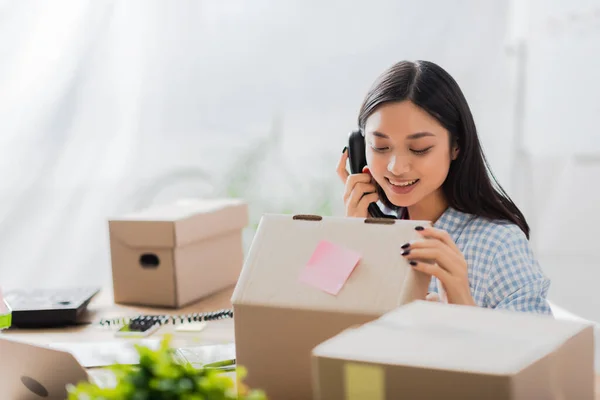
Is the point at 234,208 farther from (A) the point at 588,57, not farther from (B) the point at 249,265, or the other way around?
(A) the point at 588,57

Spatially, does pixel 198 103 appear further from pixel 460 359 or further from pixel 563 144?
pixel 460 359

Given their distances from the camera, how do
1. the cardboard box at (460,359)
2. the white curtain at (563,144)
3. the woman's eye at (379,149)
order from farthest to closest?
the white curtain at (563,144) < the woman's eye at (379,149) < the cardboard box at (460,359)

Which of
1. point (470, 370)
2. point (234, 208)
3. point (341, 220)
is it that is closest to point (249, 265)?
point (341, 220)

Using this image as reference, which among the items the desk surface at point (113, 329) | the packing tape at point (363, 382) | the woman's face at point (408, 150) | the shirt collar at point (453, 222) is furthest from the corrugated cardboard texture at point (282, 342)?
the shirt collar at point (453, 222)

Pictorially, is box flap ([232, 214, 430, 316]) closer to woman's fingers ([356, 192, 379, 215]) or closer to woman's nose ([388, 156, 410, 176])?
woman's nose ([388, 156, 410, 176])

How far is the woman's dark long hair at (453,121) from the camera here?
145cm

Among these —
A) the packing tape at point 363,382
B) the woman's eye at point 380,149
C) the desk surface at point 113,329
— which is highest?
the woman's eye at point 380,149

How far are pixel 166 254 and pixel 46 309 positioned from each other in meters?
0.31

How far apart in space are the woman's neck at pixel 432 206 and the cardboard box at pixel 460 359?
0.73m

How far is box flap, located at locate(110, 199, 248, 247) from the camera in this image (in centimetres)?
177

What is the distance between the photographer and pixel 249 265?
1057mm

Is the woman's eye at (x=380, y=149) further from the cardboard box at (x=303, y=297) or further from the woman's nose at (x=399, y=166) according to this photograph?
the cardboard box at (x=303, y=297)

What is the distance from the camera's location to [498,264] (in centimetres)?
141

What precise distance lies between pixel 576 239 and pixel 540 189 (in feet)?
0.74
